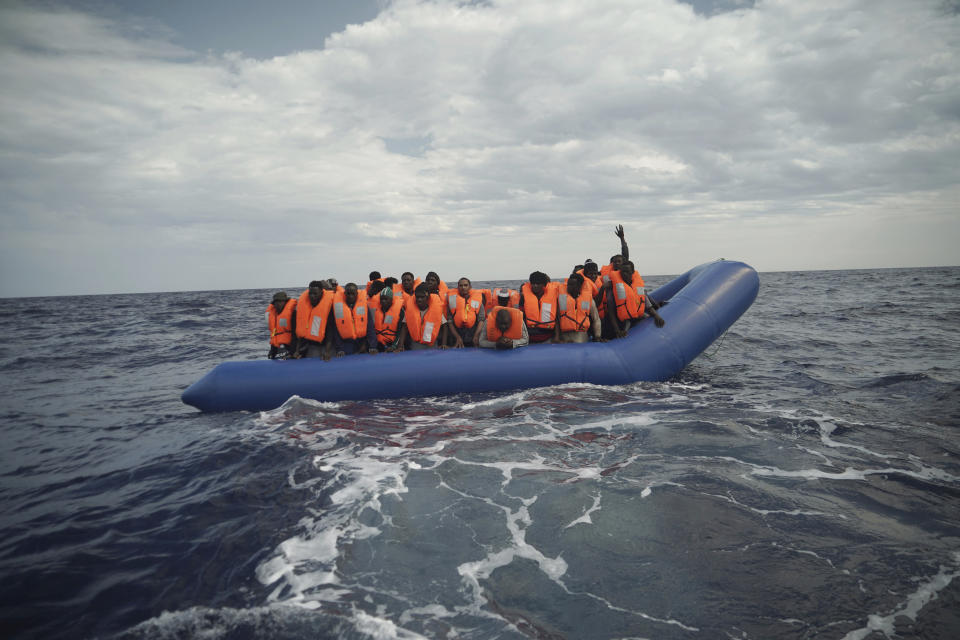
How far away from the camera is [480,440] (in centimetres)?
496

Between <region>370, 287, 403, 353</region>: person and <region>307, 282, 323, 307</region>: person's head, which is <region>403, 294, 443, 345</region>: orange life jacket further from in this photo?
<region>307, 282, 323, 307</region>: person's head

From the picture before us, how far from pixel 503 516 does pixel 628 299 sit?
4501 millimetres

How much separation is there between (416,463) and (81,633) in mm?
2469

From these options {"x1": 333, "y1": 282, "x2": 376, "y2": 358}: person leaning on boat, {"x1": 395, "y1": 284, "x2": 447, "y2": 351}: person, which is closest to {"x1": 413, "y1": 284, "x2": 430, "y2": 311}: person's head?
{"x1": 395, "y1": 284, "x2": 447, "y2": 351}: person

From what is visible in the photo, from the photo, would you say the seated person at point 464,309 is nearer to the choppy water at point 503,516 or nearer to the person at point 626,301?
the choppy water at point 503,516

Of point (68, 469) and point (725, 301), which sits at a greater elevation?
point (725, 301)

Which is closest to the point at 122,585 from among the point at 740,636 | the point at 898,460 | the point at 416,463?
the point at 416,463

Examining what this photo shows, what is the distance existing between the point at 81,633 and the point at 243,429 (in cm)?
327

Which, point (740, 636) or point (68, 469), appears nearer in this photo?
point (740, 636)

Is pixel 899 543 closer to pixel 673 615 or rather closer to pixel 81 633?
pixel 673 615

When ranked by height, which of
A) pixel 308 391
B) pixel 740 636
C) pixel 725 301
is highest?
pixel 725 301

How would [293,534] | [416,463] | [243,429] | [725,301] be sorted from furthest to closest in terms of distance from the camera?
[725,301]
[243,429]
[416,463]
[293,534]

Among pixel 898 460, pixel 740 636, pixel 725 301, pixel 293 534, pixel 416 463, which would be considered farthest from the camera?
pixel 725 301

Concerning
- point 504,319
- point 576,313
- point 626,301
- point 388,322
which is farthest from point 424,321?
point 626,301
